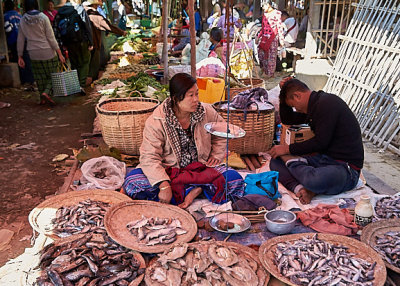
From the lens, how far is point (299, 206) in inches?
143

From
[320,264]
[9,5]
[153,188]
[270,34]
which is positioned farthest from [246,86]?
[9,5]

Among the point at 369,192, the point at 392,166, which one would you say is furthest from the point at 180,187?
the point at 392,166

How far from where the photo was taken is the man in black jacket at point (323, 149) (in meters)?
3.60

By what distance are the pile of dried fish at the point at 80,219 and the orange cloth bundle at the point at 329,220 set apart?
1.57 meters

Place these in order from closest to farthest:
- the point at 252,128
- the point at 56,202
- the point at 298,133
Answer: the point at 56,202, the point at 298,133, the point at 252,128

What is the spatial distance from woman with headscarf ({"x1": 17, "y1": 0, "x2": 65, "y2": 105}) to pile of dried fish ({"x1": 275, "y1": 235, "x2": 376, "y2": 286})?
20.1 feet

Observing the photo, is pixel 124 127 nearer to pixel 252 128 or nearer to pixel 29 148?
pixel 252 128

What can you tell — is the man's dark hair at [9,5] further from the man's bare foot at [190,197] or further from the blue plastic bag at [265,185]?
the blue plastic bag at [265,185]

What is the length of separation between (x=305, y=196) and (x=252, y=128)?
1213 millimetres

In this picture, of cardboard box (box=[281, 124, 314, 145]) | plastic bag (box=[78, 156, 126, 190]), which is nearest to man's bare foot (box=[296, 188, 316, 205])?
cardboard box (box=[281, 124, 314, 145])

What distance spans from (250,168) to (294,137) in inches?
24.3

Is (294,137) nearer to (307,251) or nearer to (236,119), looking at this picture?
(236,119)

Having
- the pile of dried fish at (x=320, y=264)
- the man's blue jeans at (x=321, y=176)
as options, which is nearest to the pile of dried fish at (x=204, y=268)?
the pile of dried fish at (x=320, y=264)

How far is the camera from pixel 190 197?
11.5 ft
